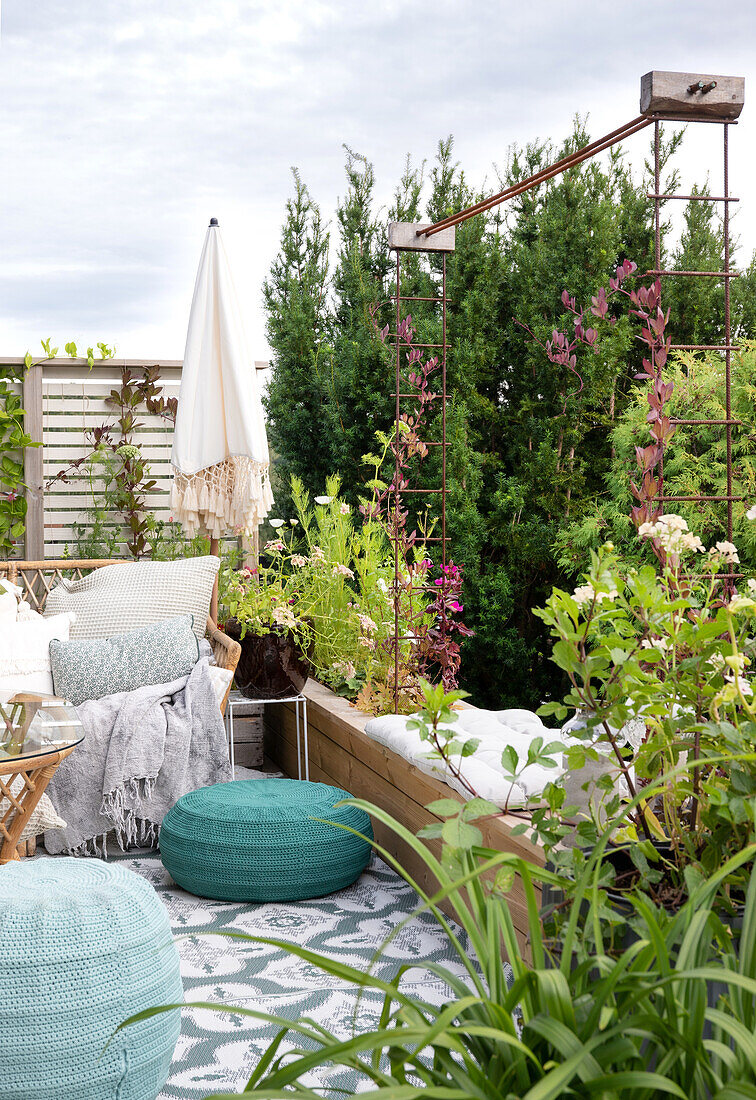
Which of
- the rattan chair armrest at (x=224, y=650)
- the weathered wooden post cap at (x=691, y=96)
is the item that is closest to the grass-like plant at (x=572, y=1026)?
the weathered wooden post cap at (x=691, y=96)

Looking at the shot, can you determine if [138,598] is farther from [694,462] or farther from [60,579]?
[694,462]

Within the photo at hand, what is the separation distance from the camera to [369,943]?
8.24 ft

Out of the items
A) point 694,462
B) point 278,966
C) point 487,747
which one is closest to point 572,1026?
point 278,966

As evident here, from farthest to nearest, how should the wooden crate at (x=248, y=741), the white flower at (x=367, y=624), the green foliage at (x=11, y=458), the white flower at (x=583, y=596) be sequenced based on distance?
the green foliage at (x=11, y=458) < the wooden crate at (x=248, y=741) < the white flower at (x=367, y=624) < the white flower at (x=583, y=596)

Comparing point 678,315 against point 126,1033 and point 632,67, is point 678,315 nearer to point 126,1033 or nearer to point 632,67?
point 632,67

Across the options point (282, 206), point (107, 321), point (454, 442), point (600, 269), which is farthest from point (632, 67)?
point (107, 321)

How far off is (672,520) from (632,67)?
16.6 feet

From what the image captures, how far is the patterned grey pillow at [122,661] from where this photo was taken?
131 inches

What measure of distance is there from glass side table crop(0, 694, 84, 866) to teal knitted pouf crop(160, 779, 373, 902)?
46 cm

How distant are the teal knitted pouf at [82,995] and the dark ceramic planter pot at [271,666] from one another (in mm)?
1910

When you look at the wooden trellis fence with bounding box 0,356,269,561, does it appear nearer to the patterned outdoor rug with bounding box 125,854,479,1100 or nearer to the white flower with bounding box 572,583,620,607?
the patterned outdoor rug with bounding box 125,854,479,1100

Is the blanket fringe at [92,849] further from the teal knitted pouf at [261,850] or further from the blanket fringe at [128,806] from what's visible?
the teal knitted pouf at [261,850]

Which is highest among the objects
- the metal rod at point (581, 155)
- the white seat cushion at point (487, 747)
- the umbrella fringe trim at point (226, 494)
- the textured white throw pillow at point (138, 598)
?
the metal rod at point (581, 155)

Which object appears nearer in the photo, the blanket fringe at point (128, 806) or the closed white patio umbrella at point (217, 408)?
the blanket fringe at point (128, 806)
